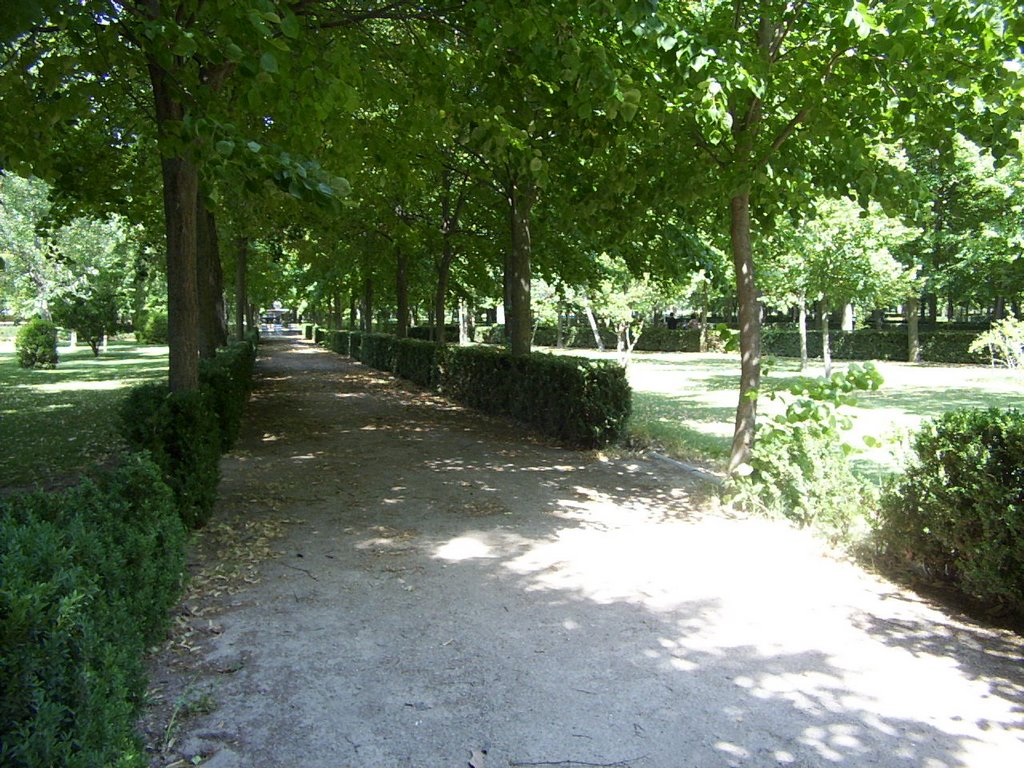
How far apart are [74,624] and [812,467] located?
17.0 feet

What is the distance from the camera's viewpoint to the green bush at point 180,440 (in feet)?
17.8

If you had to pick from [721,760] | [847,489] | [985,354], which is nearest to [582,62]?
[847,489]

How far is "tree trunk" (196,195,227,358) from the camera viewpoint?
11.0 meters

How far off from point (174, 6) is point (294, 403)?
10126 millimetres

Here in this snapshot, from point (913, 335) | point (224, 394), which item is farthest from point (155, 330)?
point (913, 335)

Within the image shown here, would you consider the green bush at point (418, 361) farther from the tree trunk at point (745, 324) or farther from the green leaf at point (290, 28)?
the green leaf at point (290, 28)

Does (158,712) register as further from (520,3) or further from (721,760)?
(520,3)

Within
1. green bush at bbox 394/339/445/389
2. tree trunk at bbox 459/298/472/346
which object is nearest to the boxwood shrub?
green bush at bbox 394/339/445/389

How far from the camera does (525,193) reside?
447 inches

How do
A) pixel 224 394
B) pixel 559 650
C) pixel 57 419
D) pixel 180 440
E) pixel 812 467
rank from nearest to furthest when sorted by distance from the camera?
1. pixel 559 650
2. pixel 180 440
3. pixel 812 467
4. pixel 224 394
5. pixel 57 419

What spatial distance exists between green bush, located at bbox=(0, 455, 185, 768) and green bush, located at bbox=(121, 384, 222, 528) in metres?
2.06

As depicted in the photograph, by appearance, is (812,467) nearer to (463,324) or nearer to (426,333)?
(463,324)

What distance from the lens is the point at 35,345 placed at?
23984 mm

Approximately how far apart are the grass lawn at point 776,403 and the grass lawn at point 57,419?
6.44 meters
